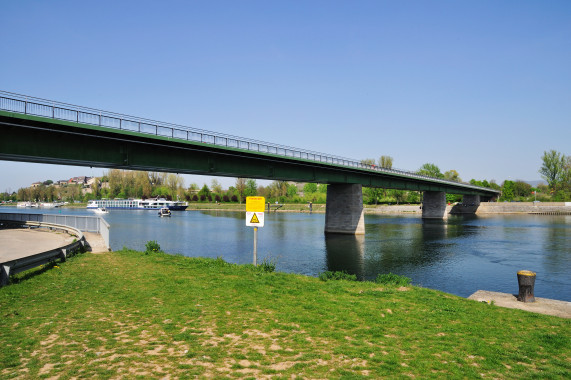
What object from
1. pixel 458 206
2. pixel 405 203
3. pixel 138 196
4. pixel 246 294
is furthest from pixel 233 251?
pixel 138 196

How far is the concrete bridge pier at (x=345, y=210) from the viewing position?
184 ft

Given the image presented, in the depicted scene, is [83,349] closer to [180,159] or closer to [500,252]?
[180,159]

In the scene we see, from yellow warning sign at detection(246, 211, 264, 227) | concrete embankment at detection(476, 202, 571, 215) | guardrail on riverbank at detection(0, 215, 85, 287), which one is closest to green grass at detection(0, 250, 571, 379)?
guardrail on riverbank at detection(0, 215, 85, 287)

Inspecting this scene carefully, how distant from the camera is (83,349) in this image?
7594mm

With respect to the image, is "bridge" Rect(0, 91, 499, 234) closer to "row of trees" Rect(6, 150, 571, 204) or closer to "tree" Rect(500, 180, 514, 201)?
"row of trees" Rect(6, 150, 571, 204)

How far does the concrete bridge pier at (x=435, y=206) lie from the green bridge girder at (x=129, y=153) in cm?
5525

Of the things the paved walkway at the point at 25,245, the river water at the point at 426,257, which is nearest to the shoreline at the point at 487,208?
the river water at the point at 426,257

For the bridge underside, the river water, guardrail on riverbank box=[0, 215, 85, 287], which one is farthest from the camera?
the bridge underside

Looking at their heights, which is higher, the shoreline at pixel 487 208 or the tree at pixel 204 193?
the tree at pixel 204 193

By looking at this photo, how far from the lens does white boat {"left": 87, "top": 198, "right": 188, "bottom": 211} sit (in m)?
146

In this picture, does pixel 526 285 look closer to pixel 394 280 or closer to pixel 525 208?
pixel 394 280

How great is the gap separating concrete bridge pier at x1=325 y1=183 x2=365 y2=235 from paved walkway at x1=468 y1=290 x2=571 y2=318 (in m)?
41.7

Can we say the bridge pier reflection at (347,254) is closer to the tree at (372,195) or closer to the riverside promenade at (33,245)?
the riverside promenade at (33,245)

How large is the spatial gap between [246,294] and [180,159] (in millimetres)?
24891
